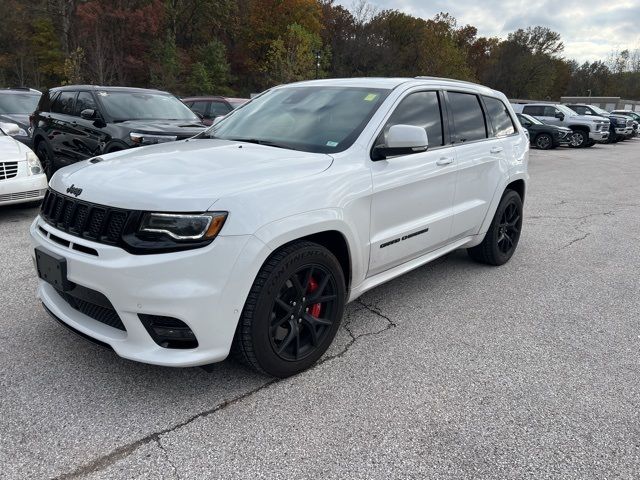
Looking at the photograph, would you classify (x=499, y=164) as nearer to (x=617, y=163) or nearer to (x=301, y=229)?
(x=301, y=229)

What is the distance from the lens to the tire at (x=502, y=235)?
4.88 meters

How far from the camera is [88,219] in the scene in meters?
2.59

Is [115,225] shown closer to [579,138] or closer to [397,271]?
[397,271]

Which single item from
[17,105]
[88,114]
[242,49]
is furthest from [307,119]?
[242,49]

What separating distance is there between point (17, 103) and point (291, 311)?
1201cm

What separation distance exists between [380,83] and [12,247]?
4207 millimetres

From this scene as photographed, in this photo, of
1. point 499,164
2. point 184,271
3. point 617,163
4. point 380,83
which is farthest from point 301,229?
point 617,163

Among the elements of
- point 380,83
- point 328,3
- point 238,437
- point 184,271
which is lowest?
point 238,437

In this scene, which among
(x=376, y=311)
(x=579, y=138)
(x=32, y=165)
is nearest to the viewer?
(x=376, y=311)

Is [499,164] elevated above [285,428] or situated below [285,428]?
above

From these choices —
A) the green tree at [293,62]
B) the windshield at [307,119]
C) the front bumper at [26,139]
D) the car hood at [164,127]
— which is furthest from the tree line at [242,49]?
the windshield at [307,119]

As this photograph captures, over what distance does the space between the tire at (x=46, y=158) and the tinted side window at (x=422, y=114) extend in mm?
7151

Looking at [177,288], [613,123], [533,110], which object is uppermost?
[533,110]

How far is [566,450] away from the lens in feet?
7.87
